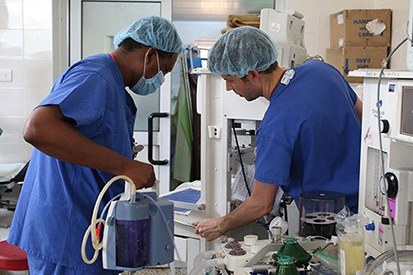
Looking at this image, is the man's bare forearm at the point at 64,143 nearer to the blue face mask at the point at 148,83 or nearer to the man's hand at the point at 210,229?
the blue face mask at the point at 148,83

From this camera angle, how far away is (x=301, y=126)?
1868mm

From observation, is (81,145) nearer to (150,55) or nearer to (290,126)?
(150,55)

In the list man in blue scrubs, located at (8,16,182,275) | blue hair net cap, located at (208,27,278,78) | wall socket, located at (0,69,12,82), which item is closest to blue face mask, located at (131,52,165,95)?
man in blue scrubs, located at (8,16,182,275)

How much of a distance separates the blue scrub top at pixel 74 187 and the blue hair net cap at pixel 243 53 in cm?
48

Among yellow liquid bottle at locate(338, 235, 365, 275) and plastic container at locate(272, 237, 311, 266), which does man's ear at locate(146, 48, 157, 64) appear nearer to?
plastic container at locate(272, 237, 311, 266)

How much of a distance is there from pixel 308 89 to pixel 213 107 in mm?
446

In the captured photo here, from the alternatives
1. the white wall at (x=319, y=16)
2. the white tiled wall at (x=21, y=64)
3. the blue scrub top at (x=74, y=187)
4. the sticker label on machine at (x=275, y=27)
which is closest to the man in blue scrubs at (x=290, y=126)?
the sticker label on machine at (x=275, y=27)

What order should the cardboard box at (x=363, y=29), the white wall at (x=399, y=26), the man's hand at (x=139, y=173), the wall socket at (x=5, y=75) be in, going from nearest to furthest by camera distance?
the man's hand at (x=139, y=173)
the white wall at (x=399, y=26)
the cardboard box at (x=363, y=29)
the wall socket at (x=5, y=75)

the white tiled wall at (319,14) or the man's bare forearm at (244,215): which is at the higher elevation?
the white tiled wall at (319,14)

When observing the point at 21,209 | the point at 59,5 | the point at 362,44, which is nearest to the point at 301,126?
the point at 21,209

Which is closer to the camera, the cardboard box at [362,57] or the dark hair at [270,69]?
the dark hair at [270,69]

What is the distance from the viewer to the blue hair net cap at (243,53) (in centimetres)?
196

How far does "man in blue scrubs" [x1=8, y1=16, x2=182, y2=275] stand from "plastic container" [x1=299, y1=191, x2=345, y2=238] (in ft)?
2.01

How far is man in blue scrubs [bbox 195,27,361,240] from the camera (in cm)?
184
